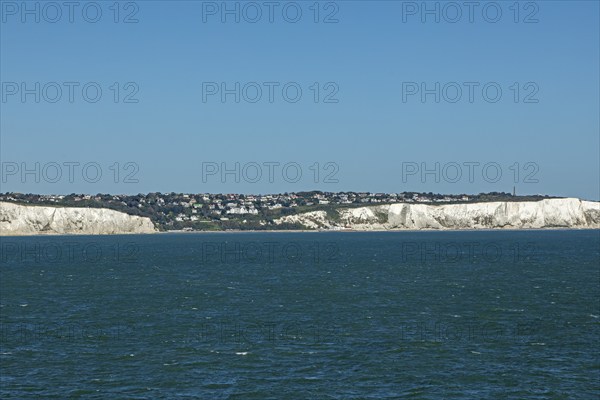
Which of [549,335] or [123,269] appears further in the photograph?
[123,269]

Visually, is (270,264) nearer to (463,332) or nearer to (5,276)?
(5,276)

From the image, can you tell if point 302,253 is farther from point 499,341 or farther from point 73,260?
point 499,341

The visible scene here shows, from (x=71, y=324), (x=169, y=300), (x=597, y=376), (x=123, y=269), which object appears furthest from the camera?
(x=123, y=269)

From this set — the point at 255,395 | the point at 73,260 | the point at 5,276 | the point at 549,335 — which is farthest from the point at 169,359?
the point at 73,260

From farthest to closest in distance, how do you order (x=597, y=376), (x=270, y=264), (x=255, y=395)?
(x=270, y=264) → (x=597, y=376) → (x=255, y=395)

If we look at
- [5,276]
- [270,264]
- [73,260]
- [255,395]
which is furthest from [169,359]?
[73,260]

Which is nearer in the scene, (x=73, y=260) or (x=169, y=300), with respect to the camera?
(x=169, y=300)
